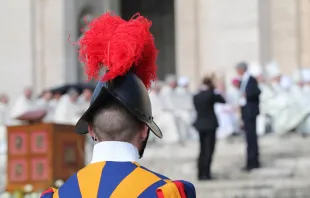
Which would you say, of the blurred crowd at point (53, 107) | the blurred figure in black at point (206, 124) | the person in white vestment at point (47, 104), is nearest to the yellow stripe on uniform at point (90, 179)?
the blurred figure in black at point (206, 124)

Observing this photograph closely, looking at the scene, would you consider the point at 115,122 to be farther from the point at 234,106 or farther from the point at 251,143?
the point at 234,106

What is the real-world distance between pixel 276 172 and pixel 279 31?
27.2ft

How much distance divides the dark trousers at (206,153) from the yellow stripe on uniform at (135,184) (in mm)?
10200

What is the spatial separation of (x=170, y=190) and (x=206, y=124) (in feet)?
34.2

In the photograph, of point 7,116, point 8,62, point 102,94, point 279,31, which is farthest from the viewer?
point 8,62

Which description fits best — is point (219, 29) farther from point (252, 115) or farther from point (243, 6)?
point (252, 115)

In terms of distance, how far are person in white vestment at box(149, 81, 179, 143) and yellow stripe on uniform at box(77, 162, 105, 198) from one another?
1357 centimetres

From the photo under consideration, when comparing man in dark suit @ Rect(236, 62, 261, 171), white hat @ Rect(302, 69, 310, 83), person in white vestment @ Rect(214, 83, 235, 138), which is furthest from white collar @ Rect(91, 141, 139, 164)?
white hat @ Rect(302, 69, 310, 83)

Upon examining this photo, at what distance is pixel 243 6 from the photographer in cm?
2044

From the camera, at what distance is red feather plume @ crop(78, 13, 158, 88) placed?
10.5 ft

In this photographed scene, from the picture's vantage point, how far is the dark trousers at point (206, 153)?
1338 centimetres

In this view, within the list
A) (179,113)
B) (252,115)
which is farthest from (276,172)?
(179,113)

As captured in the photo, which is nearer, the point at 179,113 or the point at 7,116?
the point at 179,113

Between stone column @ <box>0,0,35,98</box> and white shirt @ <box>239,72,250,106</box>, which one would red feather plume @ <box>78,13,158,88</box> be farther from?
stone column @ <box>0,0,35,98</box>
